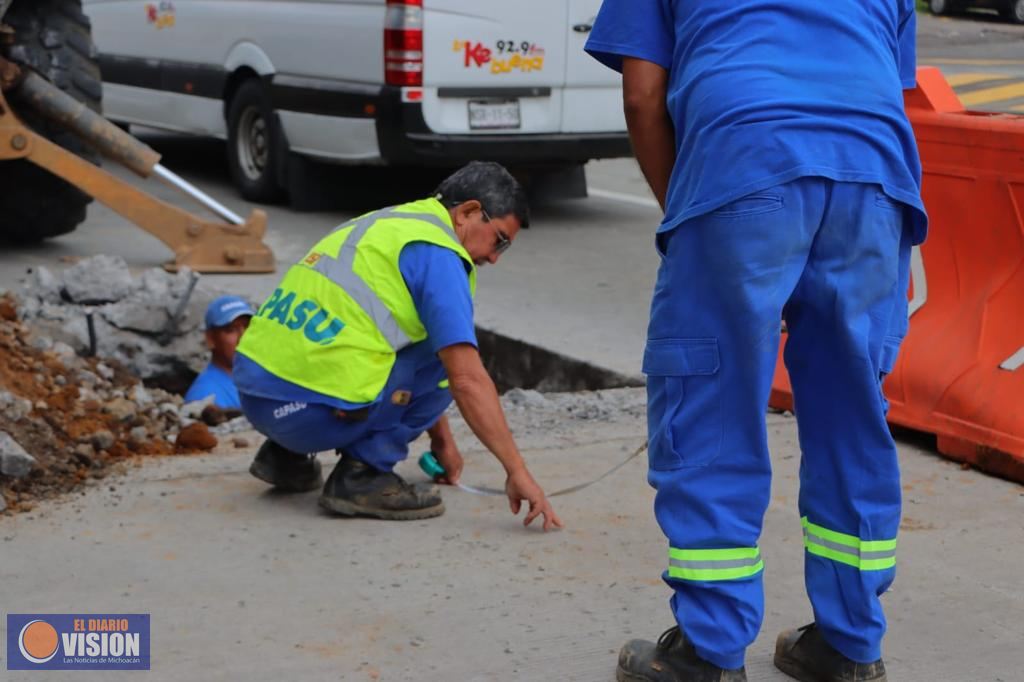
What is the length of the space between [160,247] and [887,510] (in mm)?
6681

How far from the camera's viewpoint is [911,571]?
4.16 m

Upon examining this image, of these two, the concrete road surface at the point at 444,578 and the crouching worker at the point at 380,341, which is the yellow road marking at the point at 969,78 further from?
the crouching worker at the point at 380,341

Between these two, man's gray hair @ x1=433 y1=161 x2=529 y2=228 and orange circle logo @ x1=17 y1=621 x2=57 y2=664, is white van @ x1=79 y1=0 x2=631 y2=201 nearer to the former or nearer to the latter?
man's gray hair @ x1=433 y1=161 x2=529 y2=228

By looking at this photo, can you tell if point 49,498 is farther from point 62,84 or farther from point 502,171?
point 62,84

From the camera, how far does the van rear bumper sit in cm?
932

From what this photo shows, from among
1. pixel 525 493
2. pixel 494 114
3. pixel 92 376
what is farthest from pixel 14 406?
pixel 494 114

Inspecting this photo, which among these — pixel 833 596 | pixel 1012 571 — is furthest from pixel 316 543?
pixel 1012 571

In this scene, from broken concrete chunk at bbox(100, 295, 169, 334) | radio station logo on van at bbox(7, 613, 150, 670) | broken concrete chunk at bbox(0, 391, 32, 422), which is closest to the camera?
radio station logo on van at bbox(7, 613, 150, 670)

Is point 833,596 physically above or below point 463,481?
above

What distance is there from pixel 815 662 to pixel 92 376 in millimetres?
3872

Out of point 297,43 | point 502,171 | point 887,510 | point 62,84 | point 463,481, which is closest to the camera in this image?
point 887,510

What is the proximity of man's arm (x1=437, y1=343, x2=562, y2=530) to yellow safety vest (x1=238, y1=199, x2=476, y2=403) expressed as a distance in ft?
0.80

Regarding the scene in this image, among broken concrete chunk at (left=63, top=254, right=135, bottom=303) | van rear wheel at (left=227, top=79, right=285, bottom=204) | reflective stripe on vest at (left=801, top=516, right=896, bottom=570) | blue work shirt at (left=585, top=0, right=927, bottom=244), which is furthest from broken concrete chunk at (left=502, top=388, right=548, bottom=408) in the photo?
van rear wheel at (left=227, top=79, right=285, bottom=204)

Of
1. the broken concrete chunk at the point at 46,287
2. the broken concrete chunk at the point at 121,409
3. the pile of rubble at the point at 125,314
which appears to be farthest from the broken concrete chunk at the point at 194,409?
the broken concrete chunk at the point at 46,287
